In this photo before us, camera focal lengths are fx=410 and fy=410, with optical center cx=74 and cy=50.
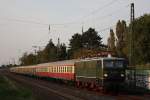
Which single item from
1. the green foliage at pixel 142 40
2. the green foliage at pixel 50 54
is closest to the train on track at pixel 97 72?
the green foliage at pixel 142 40

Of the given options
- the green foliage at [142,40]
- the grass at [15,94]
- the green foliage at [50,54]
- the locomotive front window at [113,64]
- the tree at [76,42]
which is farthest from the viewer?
the tree at [76,42]

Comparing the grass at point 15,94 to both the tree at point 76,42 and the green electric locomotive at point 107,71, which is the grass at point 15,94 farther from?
the tree at point 76,42

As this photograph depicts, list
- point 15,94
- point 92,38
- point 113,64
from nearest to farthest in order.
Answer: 1. point 15,94
2. point 113,64
3. point 92,38

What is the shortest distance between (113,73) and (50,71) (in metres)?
32.0

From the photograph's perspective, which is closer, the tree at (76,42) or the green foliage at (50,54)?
the green foliage at (50,54)

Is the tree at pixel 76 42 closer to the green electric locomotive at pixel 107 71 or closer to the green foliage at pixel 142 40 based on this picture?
the green foliage at pixel 142 40

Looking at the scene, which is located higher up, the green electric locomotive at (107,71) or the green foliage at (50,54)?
the green foliage at (50,54)

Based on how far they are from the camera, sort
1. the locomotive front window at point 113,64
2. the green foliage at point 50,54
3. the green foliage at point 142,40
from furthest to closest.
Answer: the green foliage at point 50,54, the green foliage at point 142,40, the locomotive front window at point 113,64

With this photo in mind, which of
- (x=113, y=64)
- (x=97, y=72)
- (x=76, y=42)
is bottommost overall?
(x=97, y=72)

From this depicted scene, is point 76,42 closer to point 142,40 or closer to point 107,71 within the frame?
point 142,40

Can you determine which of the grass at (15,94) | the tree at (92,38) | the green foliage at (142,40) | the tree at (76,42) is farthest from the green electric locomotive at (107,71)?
the tree at (92,38)

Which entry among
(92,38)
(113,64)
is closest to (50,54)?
(92,38)

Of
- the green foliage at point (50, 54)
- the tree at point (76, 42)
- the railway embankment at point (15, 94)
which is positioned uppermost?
the tree at point (76, 42)

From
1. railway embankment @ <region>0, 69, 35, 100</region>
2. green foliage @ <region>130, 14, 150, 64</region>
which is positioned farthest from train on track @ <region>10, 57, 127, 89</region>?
green foliage @ <region>130, 14, 150, 64</region>
